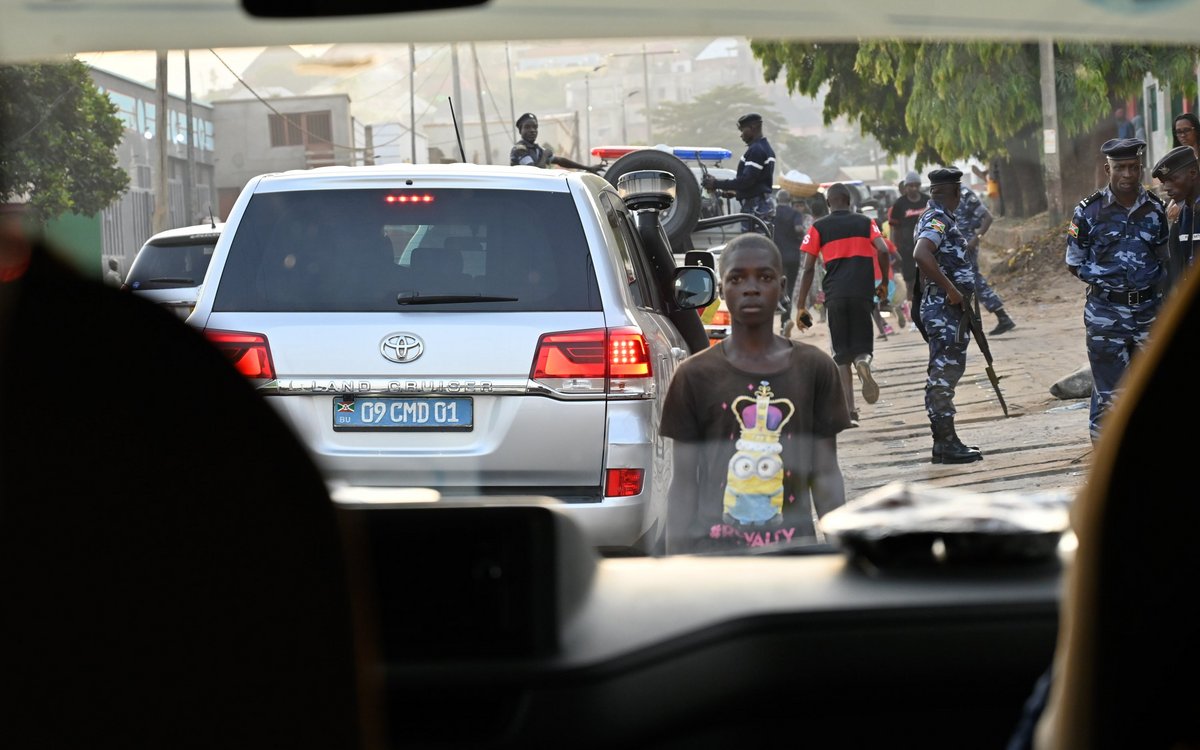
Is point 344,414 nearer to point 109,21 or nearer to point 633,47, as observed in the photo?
point 109,21

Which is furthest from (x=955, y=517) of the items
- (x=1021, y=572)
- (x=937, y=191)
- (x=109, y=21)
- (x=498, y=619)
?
(x=937, y=191)

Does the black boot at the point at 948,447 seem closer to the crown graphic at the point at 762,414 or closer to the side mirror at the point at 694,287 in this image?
the side mirror at the point at 694,287

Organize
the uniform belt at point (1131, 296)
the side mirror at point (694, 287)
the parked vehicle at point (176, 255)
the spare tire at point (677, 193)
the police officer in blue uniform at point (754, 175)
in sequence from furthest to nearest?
the police officer in blue uniform at point (754, 175)
the parked vehicle at point (176, 255)
the spare tire at point (677, 193)
the uniform belt at point (1131, 296)
the side mirror at point (694, 287)

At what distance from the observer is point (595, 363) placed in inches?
199

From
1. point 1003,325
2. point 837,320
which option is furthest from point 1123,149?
point 1003,325

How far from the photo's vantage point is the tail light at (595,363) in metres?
4.99

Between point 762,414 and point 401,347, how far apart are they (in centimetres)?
129

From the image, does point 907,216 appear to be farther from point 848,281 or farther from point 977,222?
point 848,281

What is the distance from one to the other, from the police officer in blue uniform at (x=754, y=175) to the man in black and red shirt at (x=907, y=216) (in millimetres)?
1701

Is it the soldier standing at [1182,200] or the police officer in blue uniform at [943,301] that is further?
the police officer in blue uniform at [943,301]

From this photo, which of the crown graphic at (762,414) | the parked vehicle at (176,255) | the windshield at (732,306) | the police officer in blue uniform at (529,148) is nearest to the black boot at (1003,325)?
the windshield at (732,306)

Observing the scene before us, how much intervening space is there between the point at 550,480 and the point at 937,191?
531 cm

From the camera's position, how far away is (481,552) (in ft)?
6.49

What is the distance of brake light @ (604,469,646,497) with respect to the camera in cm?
495
